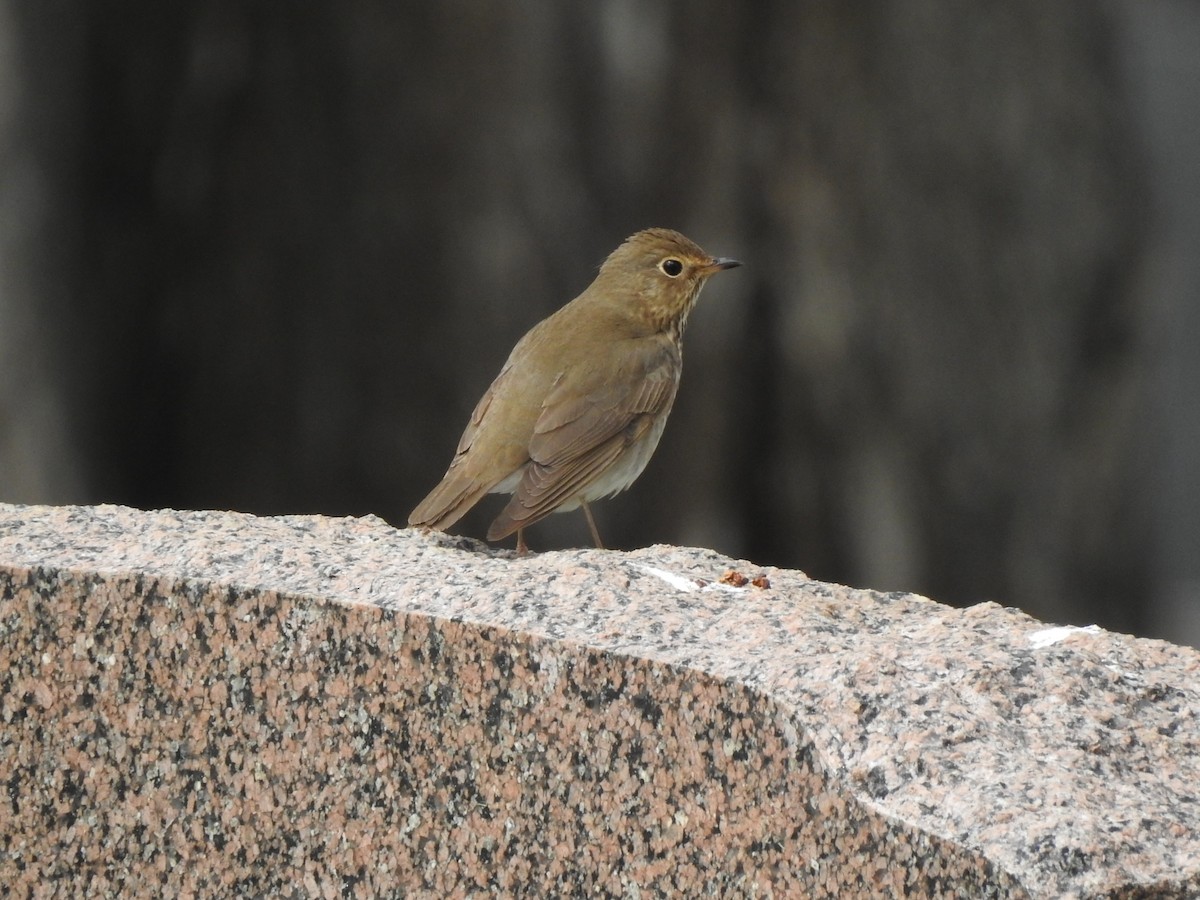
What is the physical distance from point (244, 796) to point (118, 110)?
3.80 meters

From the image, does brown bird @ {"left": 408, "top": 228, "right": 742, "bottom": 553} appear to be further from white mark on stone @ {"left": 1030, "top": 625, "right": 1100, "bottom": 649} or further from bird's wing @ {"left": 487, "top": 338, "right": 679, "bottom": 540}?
white mark on stone @ {"left": 1030, "top": 625, "right": 1100, "bottom": 649}

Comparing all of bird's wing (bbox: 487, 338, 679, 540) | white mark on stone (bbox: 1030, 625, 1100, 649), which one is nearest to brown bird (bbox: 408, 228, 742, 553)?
bird's wing (bbox: 487, 338, 679, 540)

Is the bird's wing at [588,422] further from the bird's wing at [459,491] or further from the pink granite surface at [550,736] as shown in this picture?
the pink granite surface at [550,736]

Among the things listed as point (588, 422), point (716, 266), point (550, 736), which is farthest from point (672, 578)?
point (716, 266)

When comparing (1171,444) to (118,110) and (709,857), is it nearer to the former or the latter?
(118,110)

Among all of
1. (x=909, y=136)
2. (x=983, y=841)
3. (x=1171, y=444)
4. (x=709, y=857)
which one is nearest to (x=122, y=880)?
(x=709, y=857)

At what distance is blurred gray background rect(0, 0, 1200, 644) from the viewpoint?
18.9 feet

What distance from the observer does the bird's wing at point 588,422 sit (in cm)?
382

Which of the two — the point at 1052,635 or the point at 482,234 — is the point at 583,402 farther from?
the point at 482,234

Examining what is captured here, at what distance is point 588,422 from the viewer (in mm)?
4027

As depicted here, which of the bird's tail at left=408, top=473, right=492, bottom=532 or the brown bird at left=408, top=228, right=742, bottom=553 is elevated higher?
the brown bird at left=408, top=228, right=742, bottom=553

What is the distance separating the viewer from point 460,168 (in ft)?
18.9

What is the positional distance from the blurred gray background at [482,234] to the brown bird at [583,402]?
1.19m

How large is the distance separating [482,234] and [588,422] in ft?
6.28
